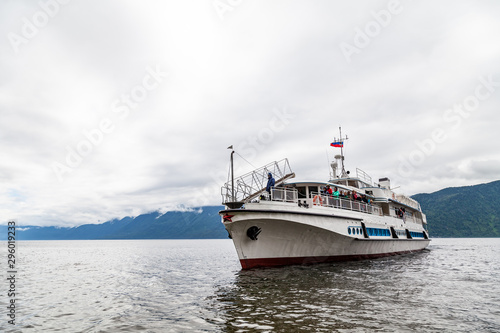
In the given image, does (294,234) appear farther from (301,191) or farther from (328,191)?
(328,191)

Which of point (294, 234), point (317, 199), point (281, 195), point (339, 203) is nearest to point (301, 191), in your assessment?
point (317, 199)

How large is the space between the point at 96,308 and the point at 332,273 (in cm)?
1215

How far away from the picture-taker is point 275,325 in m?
8.48

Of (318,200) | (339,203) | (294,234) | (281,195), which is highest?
(281,195)

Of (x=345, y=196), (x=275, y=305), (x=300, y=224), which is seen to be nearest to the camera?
(x=275, y=305)

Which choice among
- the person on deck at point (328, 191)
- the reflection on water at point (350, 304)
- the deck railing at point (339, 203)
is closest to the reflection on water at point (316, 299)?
the reflection on water at point (350, 304)

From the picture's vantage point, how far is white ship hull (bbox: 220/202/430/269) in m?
17.9

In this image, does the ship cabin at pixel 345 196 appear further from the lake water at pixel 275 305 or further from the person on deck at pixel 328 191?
the lake water at pixel 275 305

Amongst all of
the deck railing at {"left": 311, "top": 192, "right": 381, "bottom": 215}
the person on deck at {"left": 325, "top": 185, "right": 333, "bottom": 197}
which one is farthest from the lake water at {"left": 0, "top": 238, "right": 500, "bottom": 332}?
the person on deck at {"left": 325, "top": 185, "right": 333, "bottom": 197}

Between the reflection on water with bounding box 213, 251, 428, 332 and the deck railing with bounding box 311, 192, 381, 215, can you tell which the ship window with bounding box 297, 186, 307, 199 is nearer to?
the deck railing with bounding box 311, 192, 381, 215

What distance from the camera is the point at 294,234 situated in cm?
1908

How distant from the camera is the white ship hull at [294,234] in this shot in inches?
705

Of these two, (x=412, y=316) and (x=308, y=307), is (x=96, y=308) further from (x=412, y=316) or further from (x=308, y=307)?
(x=412, y=316)

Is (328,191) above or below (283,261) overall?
above
